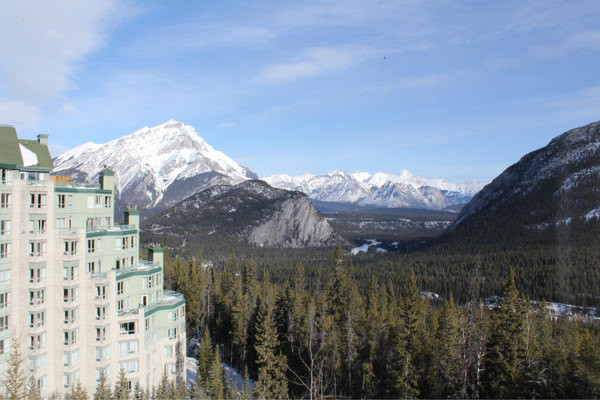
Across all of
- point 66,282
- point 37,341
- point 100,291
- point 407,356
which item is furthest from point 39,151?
point 407,356

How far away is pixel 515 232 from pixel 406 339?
545 feet

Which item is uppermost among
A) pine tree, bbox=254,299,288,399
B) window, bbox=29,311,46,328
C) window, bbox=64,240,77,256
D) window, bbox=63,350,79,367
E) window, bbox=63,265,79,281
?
window, bbox=64,240,77,256

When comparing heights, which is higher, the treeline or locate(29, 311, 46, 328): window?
locate(29, 311, 46, 328): window

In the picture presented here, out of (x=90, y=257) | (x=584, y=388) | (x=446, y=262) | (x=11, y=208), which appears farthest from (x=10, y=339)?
(x=446, y=262)

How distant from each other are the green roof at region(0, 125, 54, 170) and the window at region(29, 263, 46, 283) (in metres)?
8.71

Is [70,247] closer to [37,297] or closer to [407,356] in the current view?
[37,297]

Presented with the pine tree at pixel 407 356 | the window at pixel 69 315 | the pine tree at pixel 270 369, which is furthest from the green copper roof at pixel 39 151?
the pine tree at pixel 407 356

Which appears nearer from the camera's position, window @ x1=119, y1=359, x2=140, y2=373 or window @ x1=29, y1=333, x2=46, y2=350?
window @ x1=29, y1=333, x2=46, y2=350

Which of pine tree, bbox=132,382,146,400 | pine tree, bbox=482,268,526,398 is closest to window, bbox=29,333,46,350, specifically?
pine tree, bbox=132,382,146,400

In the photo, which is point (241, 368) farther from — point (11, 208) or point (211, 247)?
point (211, 247)

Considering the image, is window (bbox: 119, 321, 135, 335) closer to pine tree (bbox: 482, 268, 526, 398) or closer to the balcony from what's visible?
the balcony

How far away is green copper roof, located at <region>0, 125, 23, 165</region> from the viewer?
33.5 metres

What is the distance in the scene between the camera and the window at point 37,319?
3438 centimetres

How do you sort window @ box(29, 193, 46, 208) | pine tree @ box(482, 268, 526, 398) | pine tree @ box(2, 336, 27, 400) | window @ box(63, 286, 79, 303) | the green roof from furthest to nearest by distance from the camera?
1. pine tree @ box(482, 268, 526, 398)
2. window @ box(63, 286, 79, 303)
3. window @ box(29, 193, 46, 208)
4. the green roof
5. pine tree @ box(2, 336, 27, 400)
